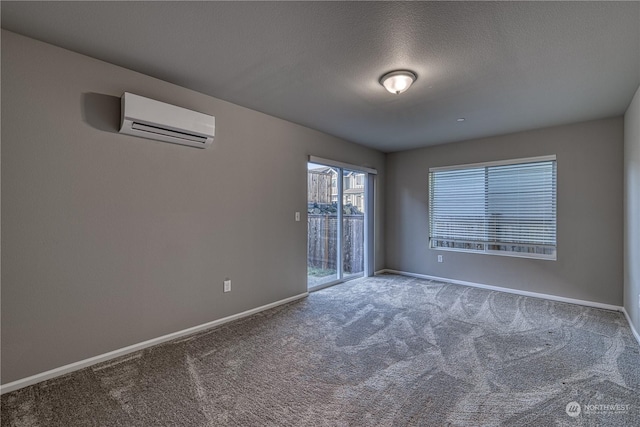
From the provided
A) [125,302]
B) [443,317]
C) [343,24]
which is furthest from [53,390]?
[443,317]

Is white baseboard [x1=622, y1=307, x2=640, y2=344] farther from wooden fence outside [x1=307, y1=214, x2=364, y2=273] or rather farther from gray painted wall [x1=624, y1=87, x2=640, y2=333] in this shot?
wooden fence outside [x1=307, y1=214, x2=364, y2=273]

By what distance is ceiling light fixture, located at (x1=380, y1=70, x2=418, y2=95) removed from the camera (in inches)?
97.3

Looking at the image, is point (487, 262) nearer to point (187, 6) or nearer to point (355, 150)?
point (355, 150)

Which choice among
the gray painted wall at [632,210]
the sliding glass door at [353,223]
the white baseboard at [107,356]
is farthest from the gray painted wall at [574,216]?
the white baseboard at [107,356]

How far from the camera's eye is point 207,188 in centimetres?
303

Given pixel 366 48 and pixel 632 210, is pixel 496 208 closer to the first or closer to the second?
pixel 632 210

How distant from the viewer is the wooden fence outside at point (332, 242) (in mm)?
4453

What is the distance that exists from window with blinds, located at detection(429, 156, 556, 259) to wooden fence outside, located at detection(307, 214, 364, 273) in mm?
1298

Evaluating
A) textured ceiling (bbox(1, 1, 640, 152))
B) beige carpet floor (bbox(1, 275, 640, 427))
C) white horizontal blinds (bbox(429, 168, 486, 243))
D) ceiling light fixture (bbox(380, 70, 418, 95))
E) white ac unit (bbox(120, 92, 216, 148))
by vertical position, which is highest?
textured ceiling (bbox(1, 1, 640, 152))

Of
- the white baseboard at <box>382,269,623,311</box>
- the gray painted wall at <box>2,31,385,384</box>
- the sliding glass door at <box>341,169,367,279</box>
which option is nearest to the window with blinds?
the white baseboard at <box>382,269,623,311</box>

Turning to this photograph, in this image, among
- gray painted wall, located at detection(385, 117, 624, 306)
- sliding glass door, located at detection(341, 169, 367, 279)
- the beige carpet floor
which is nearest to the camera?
the beige carpet floor

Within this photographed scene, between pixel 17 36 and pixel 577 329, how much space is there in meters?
5.36

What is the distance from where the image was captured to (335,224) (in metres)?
4.83

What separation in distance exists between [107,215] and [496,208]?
492cm
